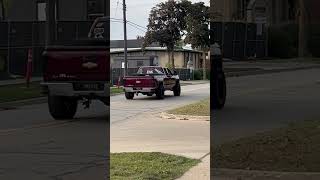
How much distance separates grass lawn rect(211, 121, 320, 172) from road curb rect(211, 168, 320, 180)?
6.9 inches

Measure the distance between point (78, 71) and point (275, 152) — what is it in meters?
3.17

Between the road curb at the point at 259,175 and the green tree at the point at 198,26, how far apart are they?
3.10m

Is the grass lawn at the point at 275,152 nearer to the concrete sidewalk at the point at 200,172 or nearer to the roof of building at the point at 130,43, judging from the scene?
the concrete sidewalk at the point at 200,172

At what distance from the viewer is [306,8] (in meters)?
7.56

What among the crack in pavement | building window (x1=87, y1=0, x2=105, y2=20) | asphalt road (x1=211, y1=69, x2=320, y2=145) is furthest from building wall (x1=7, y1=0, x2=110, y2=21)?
asphalt road (x1=211, y1=69, x2=320, y2=145)

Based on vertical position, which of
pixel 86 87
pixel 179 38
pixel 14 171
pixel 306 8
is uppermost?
pixel 306 8

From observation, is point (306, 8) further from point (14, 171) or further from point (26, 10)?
point (26, 10)

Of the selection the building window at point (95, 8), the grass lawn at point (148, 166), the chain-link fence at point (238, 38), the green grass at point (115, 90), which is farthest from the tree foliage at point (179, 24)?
the grass lawn at point (148, 166)

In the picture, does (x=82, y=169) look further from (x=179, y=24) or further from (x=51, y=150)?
(x=179, y=24)

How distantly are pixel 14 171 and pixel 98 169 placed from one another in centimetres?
96

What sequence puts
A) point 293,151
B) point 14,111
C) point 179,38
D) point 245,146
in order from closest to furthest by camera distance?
1. point 179,38
2. point 293,151
3. point 245,146
4. point 14,111

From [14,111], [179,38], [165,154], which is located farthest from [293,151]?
[14,111]

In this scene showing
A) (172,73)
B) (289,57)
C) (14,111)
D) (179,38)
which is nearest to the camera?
(179,38)

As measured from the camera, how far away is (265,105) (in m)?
14.1
